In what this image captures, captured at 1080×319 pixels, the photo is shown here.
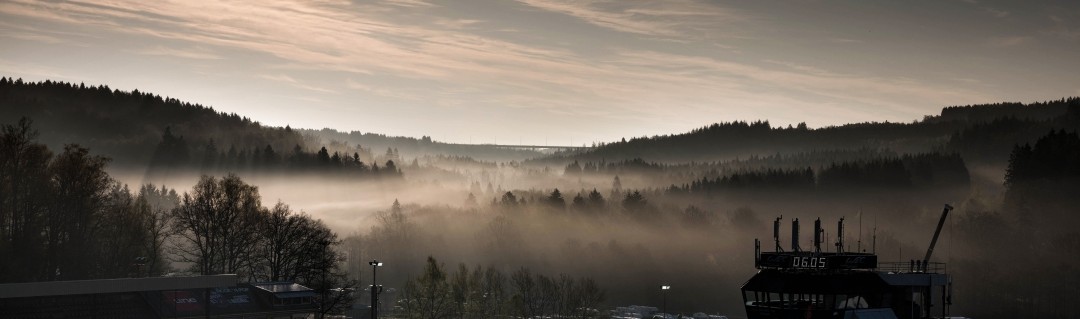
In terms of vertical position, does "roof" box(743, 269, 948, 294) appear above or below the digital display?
below

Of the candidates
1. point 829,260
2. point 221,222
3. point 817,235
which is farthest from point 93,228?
point 829,260

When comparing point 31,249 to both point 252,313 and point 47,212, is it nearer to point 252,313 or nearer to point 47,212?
point 47,212

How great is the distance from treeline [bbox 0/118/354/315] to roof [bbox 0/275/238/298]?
46.7 ft

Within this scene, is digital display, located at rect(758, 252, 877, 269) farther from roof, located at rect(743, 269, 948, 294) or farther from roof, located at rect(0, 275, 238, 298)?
roof, located at rect(0, 275, 238, 298)

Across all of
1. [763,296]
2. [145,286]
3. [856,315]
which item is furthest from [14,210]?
[856,315]

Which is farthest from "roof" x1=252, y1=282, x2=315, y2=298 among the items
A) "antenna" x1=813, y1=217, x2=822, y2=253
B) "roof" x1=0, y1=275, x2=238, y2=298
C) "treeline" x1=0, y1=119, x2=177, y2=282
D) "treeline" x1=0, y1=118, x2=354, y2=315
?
"antenna" x1=813, y1=217, x2=822, y2=253

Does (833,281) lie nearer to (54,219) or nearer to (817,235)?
(817,235)

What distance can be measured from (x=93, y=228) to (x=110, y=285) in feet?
99.3

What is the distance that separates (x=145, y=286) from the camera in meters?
120

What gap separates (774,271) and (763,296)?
2838 mm

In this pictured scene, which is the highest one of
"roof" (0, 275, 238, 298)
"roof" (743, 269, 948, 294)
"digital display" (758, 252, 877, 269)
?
"digital display" (758, 252, 877, 269)

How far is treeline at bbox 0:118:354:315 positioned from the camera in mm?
141125

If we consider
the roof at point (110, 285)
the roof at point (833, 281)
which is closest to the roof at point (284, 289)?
the roof at point (110, 285)

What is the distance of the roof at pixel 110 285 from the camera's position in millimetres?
113312
